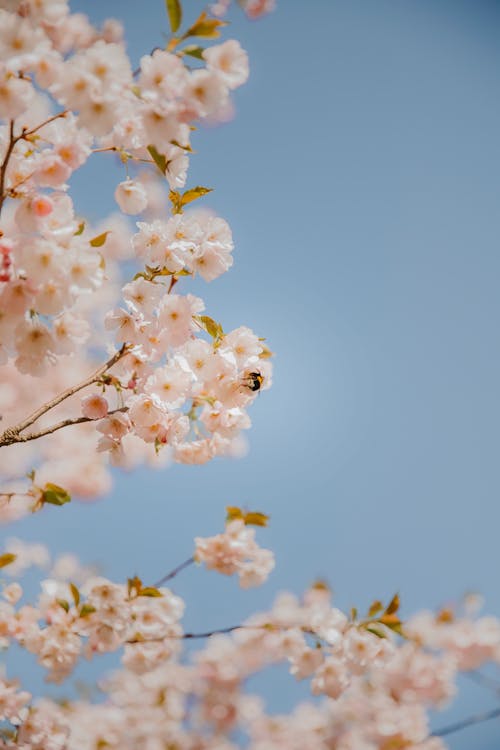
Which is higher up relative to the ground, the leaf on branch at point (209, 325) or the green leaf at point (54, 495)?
the leaf on branch at point (209, 325)

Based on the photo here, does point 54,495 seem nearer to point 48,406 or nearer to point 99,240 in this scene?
point 48,406

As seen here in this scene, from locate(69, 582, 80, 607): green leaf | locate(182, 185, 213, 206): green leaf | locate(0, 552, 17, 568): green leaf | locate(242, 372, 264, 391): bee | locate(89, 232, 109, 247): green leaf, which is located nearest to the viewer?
locate(89, 232, 109, 247): green leaf

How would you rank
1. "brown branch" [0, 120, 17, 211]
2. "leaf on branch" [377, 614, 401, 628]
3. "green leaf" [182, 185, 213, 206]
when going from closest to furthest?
"brown branch" [0, 120, 17, 211] → "green leaf" [182, 185, 213, 206] → "leaf on branch" [377, 614, 401, 628]

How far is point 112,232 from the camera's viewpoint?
1996 millimetres

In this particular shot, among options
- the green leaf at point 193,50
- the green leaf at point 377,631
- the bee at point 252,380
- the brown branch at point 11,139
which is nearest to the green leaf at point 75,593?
the bee at point 252,380

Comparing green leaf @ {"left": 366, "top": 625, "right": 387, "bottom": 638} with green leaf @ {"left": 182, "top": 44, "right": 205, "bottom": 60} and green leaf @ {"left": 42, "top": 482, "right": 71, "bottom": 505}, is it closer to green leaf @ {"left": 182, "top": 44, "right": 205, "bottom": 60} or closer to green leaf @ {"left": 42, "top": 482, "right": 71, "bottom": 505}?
green leaf @ {"left": 42, "top": 482, "right": 71, "bottom": 505}

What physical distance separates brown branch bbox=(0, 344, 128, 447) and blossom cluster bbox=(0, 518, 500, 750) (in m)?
1.24

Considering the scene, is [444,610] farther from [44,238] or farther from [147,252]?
[44,238]

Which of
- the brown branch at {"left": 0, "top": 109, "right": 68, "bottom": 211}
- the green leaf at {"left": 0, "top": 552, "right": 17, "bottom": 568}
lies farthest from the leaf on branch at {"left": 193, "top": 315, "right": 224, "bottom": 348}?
the green leaf at {"left": 0, "top": 552, "right": 17, "bottom": 568}

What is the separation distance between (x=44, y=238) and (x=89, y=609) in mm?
2152

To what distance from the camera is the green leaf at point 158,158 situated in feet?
6.40

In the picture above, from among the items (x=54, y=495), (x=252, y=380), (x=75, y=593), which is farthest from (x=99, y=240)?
(x=75, y=593)

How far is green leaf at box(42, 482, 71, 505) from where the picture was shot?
2381 millimetres

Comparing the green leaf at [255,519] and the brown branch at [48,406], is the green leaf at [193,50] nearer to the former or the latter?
the brown branch at [48,406]
